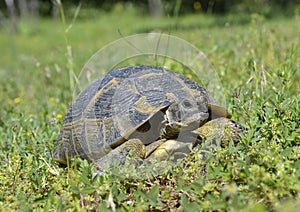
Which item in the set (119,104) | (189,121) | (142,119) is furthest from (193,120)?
(119,104)

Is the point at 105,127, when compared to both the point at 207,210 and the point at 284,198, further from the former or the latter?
the point at 284,198

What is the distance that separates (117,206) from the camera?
222 cm

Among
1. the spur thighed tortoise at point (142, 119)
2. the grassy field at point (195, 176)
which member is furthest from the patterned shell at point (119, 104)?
the grassy field at point (195, 176)

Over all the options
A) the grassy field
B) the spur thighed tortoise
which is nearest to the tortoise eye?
the spur thighed tortoise

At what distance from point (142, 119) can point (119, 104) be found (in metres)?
0.24

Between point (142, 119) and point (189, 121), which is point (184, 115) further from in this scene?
point (142, 119)

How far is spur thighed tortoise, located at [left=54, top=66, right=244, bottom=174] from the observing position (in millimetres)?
2588

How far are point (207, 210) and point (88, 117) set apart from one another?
1120 millimetres

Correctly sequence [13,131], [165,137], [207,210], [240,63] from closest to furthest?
[207,210] < [165,137] < [13,131] < [240,63]

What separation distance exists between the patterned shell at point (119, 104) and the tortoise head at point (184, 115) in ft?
0.11

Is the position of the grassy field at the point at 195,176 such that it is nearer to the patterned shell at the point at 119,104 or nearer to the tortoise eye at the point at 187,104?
the patterned shell at the point at 119,104

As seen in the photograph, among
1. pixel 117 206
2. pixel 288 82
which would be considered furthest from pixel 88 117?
pixel 288 82

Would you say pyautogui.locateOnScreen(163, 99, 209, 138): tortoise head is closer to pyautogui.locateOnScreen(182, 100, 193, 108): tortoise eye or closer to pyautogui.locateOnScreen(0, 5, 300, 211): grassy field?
pyautogui.locateOnScreen(182, 100, 193, 108): tortoise eye

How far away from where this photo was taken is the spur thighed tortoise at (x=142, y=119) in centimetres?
259
